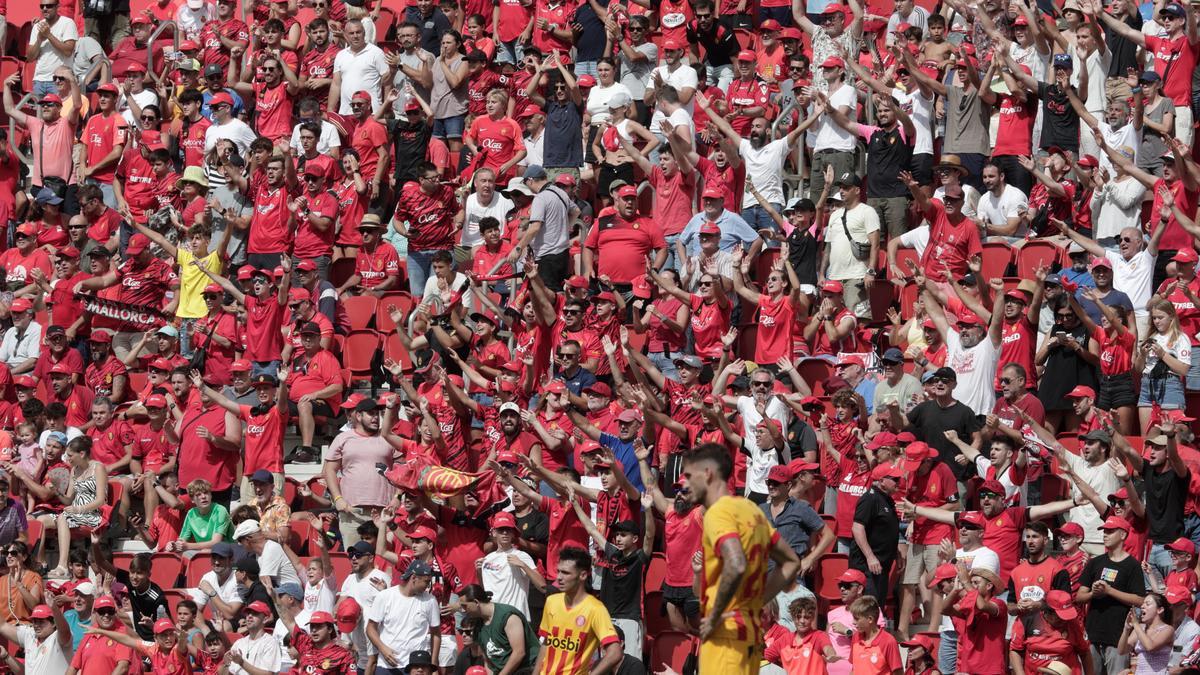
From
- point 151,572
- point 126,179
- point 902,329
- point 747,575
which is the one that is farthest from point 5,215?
point 747,575

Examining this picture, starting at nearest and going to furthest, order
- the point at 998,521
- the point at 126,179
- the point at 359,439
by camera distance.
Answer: the point at 998,521 → the point at 359,439 → the point at 126,179

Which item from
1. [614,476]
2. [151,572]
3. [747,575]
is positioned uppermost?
[747,575]

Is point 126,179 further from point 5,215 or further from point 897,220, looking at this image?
point 897,220

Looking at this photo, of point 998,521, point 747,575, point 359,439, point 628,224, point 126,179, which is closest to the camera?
point 747,575

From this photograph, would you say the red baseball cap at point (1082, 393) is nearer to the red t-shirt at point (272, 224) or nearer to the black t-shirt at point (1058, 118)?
the black t-shirt at point (1058, 118)

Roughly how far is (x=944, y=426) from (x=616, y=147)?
528cm

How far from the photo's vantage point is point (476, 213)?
68.3 feet

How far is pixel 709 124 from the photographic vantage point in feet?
69.1

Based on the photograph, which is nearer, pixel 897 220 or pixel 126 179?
pixel 897 220

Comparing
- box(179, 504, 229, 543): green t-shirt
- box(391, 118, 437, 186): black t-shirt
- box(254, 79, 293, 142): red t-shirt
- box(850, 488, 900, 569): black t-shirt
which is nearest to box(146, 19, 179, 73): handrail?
box(254, 79, 293, 142): red t-shirt

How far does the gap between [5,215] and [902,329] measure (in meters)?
9.69

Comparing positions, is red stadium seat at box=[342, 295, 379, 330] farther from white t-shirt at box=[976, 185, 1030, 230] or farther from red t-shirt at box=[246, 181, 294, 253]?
white t-shirt at box=[976, 185, 1030, 230]

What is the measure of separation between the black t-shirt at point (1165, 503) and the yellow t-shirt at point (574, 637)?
4.48 m

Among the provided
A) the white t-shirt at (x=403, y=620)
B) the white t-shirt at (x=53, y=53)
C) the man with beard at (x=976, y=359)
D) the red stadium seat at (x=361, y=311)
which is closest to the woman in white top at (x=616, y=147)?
the red stadium seat at (x=361, y=311)
